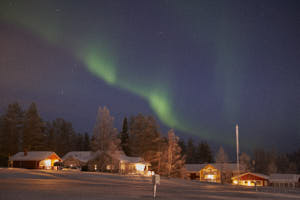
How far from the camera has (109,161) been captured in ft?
198

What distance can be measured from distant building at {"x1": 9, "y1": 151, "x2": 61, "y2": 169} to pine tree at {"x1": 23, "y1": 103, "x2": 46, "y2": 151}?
10.9m

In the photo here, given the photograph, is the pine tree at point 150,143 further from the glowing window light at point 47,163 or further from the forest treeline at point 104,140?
the glowing window light at point 47,163

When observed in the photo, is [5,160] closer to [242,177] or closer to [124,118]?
[124,118]

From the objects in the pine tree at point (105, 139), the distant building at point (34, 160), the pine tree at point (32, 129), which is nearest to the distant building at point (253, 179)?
the pine tree at point (105, 139)

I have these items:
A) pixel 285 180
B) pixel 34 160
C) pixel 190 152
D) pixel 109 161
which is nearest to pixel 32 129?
pixel 34 160

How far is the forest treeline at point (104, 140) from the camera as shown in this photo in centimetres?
6141

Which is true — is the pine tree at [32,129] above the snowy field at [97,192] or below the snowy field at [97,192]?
above

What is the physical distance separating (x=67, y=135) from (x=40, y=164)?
4058 cm

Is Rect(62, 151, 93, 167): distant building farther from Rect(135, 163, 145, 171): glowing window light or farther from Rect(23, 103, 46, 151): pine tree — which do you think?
Rect(23, 103, 46, 151): pine tree

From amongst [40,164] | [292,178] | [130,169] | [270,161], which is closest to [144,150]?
[130,169]

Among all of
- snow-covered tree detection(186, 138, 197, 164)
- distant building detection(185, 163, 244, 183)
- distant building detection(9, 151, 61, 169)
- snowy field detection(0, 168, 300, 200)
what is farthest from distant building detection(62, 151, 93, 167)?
snow-covered tree detection(186, 138, 197, 164)

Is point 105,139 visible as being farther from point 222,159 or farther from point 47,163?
point 222,159

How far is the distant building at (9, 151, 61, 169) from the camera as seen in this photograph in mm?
66750

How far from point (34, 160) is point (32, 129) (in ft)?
51.6
